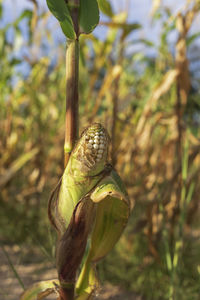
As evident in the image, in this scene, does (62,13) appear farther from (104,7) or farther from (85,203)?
(104,7)

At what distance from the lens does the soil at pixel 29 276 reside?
82 centimetres

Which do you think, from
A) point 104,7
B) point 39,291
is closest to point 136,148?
point 104,7

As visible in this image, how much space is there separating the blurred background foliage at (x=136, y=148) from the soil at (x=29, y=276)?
3cm

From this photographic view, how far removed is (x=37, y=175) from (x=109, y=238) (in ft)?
2.58

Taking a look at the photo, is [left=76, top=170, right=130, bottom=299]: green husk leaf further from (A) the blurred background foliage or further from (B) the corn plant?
(A) the blurred background foliage

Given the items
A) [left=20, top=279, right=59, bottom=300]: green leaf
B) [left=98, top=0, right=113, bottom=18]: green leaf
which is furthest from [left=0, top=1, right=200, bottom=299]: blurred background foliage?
[left=20, top=279, right=59, bottom=300]: green leaf

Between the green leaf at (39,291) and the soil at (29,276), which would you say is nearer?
the green leaf at (39,291)

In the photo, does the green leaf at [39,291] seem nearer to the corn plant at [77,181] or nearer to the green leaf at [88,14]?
the corn plant at [77,181]

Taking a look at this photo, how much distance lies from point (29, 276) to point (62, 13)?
743mm

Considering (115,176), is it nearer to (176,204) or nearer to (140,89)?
(176,204)

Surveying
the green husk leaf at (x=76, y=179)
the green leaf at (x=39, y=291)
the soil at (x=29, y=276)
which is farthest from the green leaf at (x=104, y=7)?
the soil at (x=29, y=276)

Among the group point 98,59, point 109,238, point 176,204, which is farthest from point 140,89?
point 109,238

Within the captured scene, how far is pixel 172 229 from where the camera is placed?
3.05 ft

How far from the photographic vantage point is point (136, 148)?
982 mm
